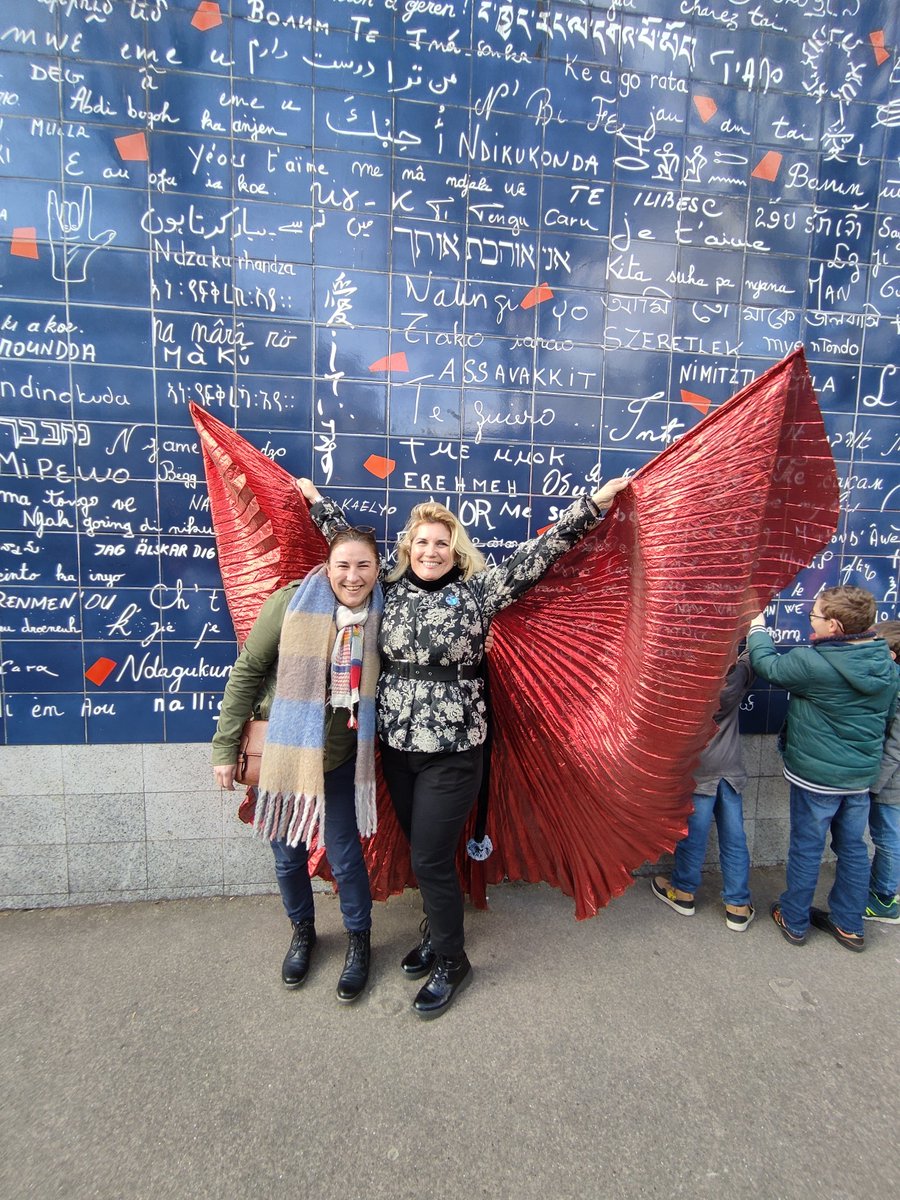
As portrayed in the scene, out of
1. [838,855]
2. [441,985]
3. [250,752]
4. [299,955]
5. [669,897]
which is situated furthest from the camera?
[669,897]

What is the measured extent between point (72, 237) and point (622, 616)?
2.95 metres

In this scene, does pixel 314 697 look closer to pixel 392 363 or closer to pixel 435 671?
pixel 435 671

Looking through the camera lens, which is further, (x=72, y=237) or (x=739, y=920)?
(x=739, y=920)

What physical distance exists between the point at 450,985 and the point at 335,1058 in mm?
480

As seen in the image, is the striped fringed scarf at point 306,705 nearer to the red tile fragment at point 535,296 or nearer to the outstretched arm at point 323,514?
the outstretched arm at point 323,514

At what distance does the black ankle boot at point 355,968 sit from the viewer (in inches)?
86.4

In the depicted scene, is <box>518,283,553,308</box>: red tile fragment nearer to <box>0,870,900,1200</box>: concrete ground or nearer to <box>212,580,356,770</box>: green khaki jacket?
<box>212,580,356,770</box>: green khaki jacket

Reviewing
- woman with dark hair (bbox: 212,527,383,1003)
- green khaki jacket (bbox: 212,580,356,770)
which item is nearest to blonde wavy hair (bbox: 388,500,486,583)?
woman with dark hair (bbox: 212,527,383,1003)

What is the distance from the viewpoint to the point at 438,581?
2.04m

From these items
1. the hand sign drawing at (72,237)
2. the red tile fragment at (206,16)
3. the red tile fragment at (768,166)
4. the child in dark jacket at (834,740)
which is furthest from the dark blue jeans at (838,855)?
the red tile fragment at (206,16)

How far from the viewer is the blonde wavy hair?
2000 millimetres

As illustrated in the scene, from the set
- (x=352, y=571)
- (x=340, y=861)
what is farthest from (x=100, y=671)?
(x=352, y=571)

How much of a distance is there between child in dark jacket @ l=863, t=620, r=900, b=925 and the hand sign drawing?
4.05 metres

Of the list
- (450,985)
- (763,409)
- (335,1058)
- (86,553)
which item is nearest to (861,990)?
(450,985)
